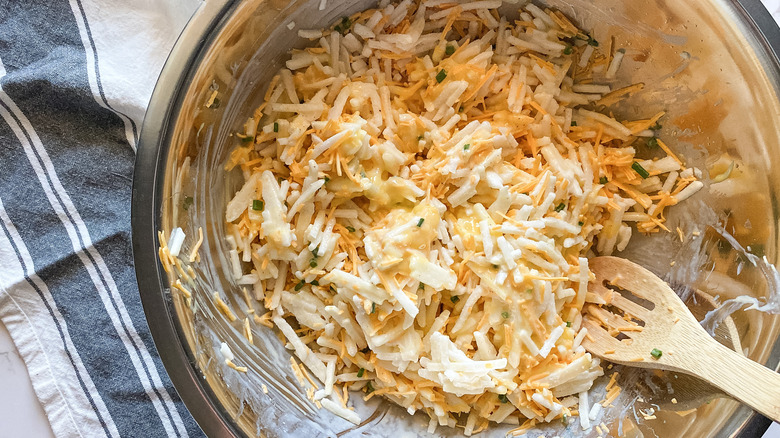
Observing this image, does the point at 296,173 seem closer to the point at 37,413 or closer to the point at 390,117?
the point at 390,117

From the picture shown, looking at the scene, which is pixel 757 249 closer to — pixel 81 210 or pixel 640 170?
pixel 640 170

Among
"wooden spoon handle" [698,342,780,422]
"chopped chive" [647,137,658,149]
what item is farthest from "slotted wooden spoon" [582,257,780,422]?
"chopped chive" [647,137,658,149]

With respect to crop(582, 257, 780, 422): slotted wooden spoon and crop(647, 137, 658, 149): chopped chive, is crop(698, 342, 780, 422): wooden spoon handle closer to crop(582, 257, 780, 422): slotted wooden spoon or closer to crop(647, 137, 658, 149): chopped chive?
crop(582, 257, 780, 422): slotted wooden spoon

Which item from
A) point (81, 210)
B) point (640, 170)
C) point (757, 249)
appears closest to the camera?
point (757, 249)

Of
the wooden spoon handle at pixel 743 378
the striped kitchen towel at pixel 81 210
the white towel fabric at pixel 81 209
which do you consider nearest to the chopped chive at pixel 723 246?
the wooden spoon handle at pixel 743 378

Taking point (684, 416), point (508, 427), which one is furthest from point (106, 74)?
point (684, 416)

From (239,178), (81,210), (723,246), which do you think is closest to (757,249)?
(723,246)
